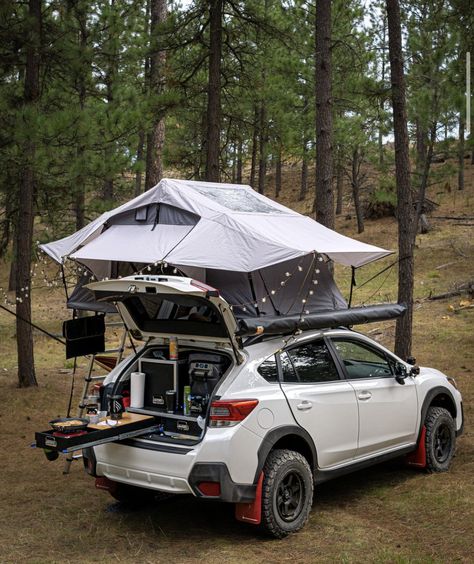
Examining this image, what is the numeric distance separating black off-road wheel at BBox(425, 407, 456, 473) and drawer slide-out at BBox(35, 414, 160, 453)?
302 cm

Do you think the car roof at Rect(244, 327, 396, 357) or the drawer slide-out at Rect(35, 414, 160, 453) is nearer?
the drawer slide-out at Rect(35, 414, 160, 453)

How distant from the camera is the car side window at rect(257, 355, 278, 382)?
605cm

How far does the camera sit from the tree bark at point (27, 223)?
11.4 meters

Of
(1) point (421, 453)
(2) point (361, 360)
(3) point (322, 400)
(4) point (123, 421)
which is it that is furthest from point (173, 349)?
(1) point (421, 453)

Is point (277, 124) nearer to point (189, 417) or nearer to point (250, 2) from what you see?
point (250, 2)

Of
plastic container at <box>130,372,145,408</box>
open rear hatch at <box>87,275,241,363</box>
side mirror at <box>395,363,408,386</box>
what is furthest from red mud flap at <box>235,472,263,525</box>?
side mirror at <box>395,363,408,386</box>

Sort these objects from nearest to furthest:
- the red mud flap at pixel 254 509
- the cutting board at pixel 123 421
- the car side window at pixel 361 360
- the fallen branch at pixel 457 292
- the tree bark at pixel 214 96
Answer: the red mud flap at pixel 254 509, the cutting board at pixel 123 421, the car side window at pixel 361 360, the tree bark at pixel 214 96, the fallen branch at pixel 457 292

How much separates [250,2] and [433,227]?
1707 centimetres

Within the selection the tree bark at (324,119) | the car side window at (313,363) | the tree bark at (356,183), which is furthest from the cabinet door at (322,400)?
the tree bark at (356,183)

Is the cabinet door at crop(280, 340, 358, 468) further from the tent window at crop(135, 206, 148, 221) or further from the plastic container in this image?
the tent window at crop(135, 206, 148, 221)

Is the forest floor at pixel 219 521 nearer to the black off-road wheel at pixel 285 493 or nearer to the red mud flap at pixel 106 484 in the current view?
the black off-road wheel at pixel 285 493

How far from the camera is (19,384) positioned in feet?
40.6

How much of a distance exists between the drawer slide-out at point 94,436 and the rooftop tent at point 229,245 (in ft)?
5.14

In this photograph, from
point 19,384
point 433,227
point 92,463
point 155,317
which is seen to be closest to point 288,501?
point 92,463
